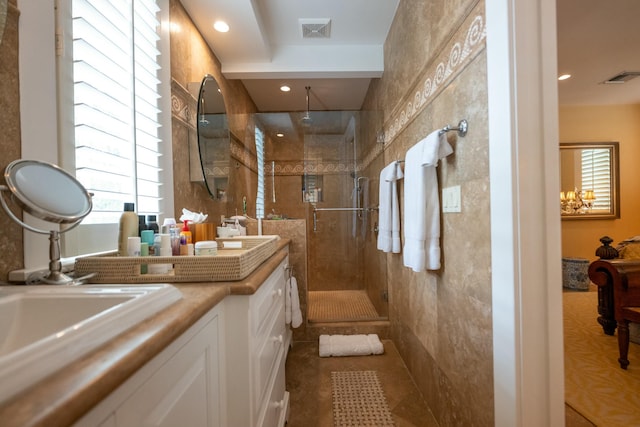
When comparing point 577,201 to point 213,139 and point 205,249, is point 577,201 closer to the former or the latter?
point 213,139

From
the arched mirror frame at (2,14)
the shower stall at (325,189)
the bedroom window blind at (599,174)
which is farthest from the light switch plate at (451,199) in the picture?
the bedroom window blind at (599,174)

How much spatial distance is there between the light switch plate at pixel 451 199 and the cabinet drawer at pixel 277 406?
3.62 ft

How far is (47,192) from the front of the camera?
807 millimetres

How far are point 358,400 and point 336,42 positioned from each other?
2.75 m

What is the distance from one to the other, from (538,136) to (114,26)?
1.66m

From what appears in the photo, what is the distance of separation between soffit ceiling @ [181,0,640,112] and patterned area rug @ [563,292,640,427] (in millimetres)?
2615

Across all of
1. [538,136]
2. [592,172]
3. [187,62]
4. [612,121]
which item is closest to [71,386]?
[538,136]

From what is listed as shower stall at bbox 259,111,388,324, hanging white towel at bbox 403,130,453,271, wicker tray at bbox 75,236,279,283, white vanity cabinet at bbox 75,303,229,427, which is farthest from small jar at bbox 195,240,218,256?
shower stall at bbox 259,111,388,324

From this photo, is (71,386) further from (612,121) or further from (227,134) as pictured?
(612,121)

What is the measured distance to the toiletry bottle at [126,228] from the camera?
1049 mm

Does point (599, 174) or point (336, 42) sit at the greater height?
point (336, 42)

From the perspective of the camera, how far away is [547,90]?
84cm

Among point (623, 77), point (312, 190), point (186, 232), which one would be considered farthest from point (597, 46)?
point (186, 232)

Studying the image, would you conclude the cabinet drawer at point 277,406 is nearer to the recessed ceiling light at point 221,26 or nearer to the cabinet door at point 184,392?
the cabinet door at point 184,392
